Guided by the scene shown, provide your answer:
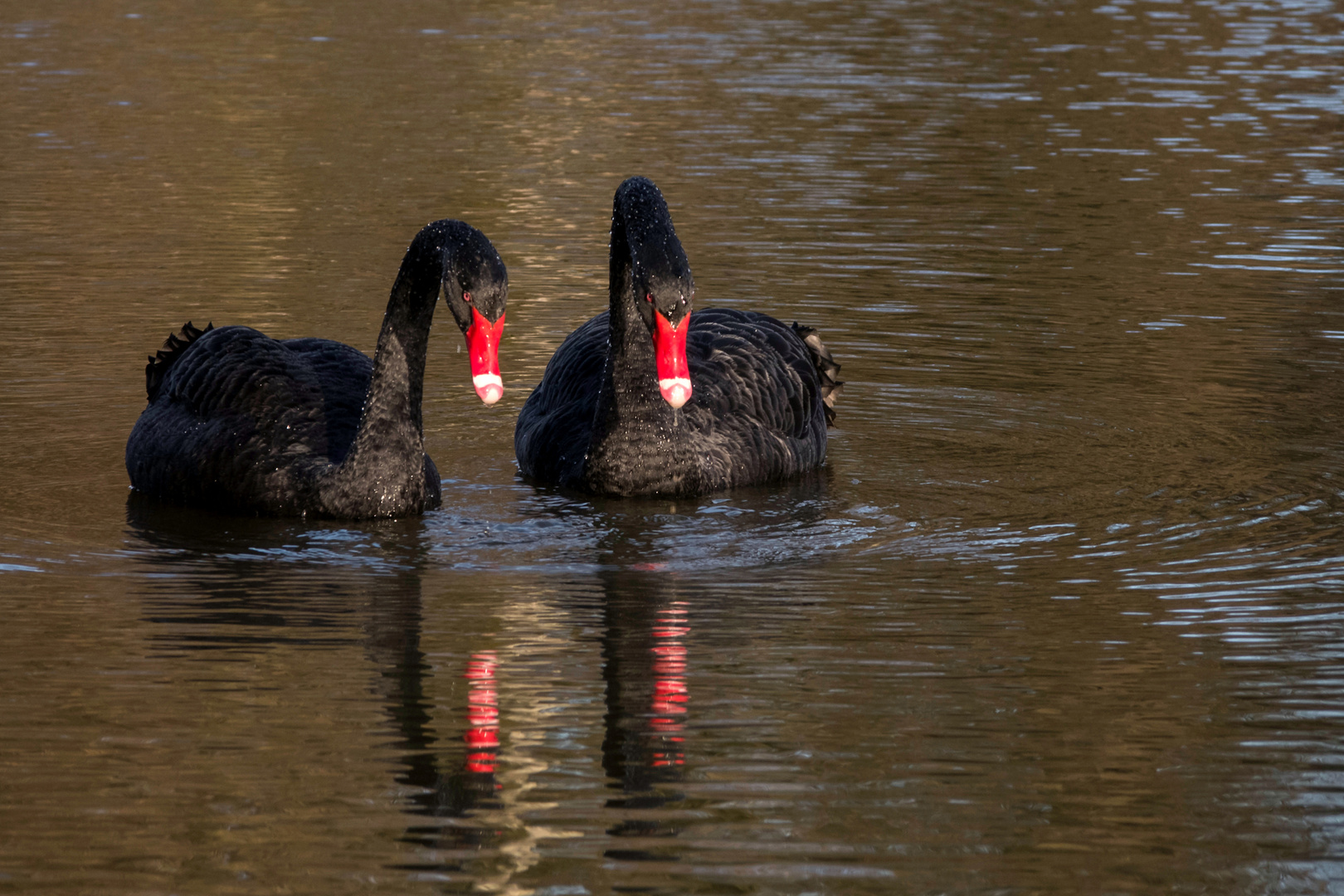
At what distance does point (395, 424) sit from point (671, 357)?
1376mm

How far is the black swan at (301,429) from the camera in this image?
360 inches

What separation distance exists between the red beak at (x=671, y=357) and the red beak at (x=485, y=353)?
732mm

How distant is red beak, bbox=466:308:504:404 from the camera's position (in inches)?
316

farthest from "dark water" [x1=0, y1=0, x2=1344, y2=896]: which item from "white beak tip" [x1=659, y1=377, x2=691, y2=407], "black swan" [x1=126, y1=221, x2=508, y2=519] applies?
"white beak tip" [x1=659, y1=377, x2=691, y2=407]

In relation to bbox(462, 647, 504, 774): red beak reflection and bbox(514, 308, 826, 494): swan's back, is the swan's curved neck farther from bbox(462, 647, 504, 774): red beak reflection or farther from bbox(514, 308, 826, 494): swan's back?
bbox(462, 647, 504, 774): red beak reflection

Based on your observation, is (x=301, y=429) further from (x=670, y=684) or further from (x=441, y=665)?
(x=670, y=684)

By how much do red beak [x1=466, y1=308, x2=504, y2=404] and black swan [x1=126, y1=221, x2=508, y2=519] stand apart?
447 millimetres

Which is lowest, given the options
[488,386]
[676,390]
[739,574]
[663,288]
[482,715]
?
[739,574]

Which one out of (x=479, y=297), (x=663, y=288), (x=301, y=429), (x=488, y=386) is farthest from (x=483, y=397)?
(x=301, y=429)

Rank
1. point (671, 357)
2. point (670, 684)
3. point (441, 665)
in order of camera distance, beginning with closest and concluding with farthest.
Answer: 1. point (670, 684)
2. point (441, 665)
3. point (671, 357)

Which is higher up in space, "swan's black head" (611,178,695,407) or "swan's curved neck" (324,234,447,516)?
"swan's black head" (611,178,695,407)

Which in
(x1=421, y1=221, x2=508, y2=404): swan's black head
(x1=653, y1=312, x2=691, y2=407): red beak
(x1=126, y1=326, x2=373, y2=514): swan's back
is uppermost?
(x1=421, y1=221, x2=508, y2=404): swan's black head

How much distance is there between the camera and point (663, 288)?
28.5 feet

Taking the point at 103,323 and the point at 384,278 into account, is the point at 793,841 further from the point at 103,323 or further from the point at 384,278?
the point at 384,278
